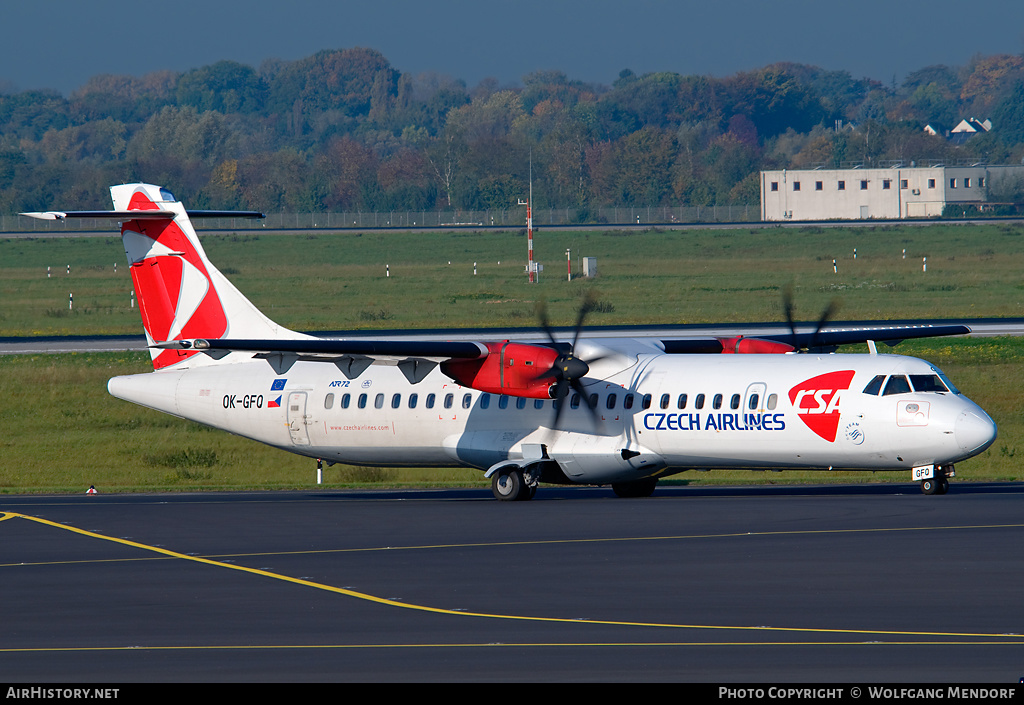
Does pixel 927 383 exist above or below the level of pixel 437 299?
above

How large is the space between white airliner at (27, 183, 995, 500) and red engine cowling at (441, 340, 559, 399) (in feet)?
0.09

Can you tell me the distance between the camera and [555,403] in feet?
95.9

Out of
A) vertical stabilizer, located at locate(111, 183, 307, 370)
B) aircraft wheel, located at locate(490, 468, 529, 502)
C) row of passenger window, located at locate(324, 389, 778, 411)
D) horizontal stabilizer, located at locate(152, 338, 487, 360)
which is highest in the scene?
vertical stabilizer, located at locate(111, 183, 307, 370)

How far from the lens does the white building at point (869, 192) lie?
530ft

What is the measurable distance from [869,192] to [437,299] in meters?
96.0

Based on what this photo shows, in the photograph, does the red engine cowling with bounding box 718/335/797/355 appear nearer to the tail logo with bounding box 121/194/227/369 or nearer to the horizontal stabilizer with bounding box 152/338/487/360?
the horizontal stabilizer with bounding box 152/338/487/360

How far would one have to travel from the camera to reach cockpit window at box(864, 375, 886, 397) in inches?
1038

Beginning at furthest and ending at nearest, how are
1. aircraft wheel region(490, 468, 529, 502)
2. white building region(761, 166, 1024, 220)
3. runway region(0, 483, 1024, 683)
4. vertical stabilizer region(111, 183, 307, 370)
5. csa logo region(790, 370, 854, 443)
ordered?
white building region(761, 166, 1024, 220)
vertical stabilizer region(111, 183, 307, 370)
aircraft wheel region(490, 468, 529, 502)
csa logo region(790, 370, 854, 443)
runway region(0, 483, 1024, 683)

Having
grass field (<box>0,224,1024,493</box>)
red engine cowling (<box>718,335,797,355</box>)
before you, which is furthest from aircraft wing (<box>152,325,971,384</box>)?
grass field (<box>0,224,1024,493</box>)

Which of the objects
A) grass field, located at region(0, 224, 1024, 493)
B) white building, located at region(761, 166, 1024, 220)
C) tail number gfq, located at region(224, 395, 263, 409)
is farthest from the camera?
white building, located at region(761, 166, 1024, 220)

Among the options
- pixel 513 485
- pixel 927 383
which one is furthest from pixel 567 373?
pixel 927 383

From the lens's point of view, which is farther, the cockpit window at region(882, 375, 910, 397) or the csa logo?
the csa logo

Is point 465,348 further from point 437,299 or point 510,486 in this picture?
point 437,299

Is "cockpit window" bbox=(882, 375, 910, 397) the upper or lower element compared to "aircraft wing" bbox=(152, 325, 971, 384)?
lower
